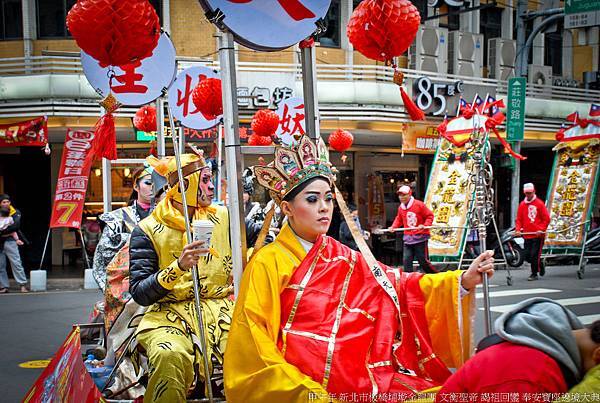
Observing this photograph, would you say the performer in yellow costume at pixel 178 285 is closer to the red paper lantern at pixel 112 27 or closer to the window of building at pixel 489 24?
the red paper lantern at pixel 112 27

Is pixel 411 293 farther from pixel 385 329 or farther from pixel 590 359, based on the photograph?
pixel 590 359

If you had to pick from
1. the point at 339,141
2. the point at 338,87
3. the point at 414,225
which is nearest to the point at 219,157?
the point at 339,141

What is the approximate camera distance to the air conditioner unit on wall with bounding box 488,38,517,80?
2023cm

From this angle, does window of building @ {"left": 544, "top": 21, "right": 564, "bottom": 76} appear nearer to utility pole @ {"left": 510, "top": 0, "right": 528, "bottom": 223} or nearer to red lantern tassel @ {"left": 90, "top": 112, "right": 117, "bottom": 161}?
utility pole @ {"left": 510, "top": 0, "right": 528, "bottom": 223}

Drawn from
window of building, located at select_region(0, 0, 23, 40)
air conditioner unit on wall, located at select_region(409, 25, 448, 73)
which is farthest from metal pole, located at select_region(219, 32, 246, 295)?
air conditioner unit on wall, located at select_region(409, 25, 448, 73)

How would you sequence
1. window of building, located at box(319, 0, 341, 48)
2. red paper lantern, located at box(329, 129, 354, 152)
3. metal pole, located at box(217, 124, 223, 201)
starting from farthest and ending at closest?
window of building, located at box(319, 0, 341, 48)
red paper lantern, located at box(329, 129, 354, 152)
metal pole, located at box(217, 124, 223, 201)

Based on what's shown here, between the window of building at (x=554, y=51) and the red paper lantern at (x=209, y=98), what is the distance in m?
18.2

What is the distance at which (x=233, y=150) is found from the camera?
3.76m

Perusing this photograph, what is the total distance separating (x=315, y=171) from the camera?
147 inches

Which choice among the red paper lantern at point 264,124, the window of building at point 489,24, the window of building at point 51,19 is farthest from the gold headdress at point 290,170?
the window of building at point 489,24

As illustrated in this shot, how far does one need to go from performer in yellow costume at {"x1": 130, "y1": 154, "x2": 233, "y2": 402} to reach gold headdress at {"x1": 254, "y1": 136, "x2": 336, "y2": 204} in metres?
0.72

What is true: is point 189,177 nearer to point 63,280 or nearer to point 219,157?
point 219,157

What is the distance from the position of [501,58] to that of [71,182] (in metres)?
12.7

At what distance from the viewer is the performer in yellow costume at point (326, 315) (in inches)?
131
